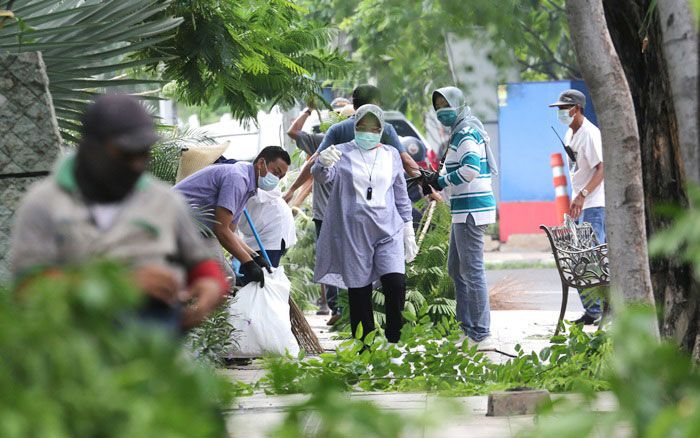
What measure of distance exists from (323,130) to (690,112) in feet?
26.4

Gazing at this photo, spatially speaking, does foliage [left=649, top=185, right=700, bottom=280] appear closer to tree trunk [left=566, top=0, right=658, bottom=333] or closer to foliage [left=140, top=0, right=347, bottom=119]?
tree trunk [left=566, top=0, right=658, bottom=333]

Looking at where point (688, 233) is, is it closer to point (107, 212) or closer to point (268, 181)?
point (107, 212)

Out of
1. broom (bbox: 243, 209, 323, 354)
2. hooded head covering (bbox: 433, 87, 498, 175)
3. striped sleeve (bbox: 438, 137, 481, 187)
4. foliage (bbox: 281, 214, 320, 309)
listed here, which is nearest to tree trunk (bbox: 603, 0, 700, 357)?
striped sleeve (bbox: 438, 137, 481, 187)

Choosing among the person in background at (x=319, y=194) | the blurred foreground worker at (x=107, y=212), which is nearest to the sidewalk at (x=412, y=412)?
the blurred foreground worker at (x=107, y=212)

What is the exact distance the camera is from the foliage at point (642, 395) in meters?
2.63

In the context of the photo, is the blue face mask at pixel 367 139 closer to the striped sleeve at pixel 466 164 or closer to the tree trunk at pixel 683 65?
the striped sleeve at pixel 466 164

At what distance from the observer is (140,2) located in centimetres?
713

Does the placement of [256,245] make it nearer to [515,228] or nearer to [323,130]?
[323,130]

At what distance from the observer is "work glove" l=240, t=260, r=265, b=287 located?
28.9 ft

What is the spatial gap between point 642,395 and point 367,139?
6.44m

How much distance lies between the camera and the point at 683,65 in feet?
14.8

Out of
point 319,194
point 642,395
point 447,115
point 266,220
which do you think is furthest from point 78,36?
point 642,395

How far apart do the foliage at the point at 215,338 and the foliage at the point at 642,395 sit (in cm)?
477

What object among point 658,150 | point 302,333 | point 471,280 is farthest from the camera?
point 471,280
